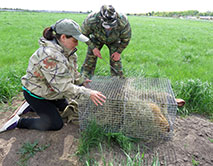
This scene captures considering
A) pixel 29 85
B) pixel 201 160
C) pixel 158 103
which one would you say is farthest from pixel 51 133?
pixel 201 160

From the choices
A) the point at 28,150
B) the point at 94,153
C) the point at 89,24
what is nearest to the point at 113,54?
the point at 89,24

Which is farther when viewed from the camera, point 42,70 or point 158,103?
point 158,103

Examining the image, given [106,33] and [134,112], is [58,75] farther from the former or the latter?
[106,33]

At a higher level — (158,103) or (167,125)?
(158,103)

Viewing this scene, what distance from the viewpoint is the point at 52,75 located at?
2.13m

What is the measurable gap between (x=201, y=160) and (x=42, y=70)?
217cm

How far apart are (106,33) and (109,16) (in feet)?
1.64

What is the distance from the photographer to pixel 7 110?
3178 mm

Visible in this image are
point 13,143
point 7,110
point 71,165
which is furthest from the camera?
point 7,110

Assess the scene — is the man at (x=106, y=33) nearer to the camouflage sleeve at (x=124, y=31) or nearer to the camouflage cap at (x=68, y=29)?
the camouflage sleeve at (x=124, y=31)

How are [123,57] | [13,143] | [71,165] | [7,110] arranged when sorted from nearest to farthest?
[71,165], [13,143], [7,110], [123,57]

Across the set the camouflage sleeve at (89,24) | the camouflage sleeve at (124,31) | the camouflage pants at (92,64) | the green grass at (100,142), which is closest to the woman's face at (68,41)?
the green grass at (100,142)

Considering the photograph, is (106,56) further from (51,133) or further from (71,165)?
(71,165)

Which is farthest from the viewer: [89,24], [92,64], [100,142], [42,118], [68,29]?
[92,64]
